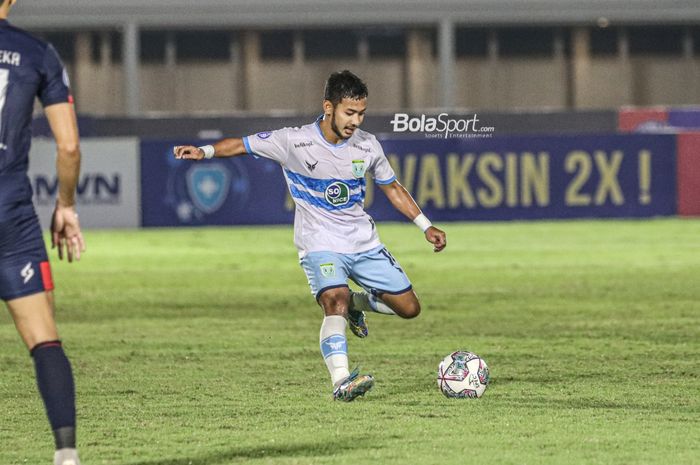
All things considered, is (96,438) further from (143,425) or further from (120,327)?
(120,327)

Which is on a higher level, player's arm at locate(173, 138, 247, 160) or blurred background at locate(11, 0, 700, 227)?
blurred background at locate(11, 0, 700, 227)

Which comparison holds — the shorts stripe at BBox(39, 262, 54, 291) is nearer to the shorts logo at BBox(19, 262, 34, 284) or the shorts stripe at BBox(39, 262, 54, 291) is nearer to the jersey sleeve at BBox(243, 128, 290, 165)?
the shorts logo at BBox(19, 262, 34, 284)

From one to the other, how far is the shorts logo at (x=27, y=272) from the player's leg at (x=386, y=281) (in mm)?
3505

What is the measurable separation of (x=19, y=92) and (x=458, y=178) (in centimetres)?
2121

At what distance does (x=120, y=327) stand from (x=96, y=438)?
589 centimetres

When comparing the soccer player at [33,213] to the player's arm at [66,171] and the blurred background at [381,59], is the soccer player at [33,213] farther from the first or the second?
the blurred background at [381,59]

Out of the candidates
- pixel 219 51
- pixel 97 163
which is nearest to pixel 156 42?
pixel 219 51

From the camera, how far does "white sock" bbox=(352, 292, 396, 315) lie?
10.1 m

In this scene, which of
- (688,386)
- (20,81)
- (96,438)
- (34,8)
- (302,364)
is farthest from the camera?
(34,8)

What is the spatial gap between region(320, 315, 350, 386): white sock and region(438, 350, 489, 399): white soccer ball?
57 centimetres

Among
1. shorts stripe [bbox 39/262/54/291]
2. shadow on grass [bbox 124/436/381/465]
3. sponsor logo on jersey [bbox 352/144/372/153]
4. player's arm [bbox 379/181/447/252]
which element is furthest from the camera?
player's arm [bbox 379/181/447/252]

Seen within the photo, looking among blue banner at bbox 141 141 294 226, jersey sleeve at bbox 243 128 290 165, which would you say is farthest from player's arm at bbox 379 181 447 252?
blue banner at bbox 141 141 294 226

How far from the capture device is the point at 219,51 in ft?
159

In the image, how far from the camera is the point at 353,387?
873 cm
